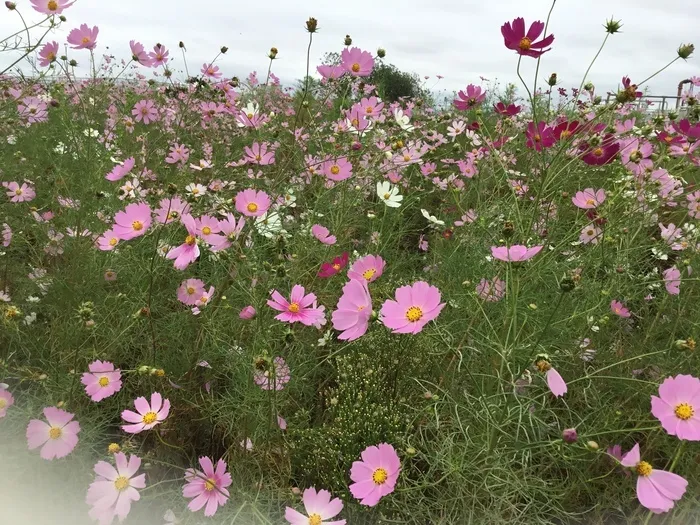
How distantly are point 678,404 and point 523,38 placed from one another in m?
0.70

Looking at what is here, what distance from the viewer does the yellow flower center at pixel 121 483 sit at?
792mm

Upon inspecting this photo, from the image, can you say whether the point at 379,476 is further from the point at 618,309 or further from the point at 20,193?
the point at 20,193

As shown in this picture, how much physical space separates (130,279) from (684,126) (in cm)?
165

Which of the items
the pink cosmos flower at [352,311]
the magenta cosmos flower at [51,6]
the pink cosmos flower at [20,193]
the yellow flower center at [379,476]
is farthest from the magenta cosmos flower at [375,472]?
the pink cosmos flower at [20,193]

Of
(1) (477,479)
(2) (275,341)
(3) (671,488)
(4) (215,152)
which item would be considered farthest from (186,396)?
(4) (215,152)

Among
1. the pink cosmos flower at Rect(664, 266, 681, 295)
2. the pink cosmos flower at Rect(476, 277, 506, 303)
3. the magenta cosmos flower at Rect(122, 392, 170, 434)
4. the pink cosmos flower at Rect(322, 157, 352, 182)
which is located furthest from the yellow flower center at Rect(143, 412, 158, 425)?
the pink cosmos flower at Rect(664, 266, 681, 295)

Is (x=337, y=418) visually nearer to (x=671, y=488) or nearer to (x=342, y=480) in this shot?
(x=342, y=480)

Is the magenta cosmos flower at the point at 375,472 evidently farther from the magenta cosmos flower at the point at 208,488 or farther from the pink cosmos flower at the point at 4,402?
the pink cosmos flower at the point at 4,402

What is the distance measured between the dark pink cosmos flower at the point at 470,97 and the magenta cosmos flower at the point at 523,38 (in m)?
0.66

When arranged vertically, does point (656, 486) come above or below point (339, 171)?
below

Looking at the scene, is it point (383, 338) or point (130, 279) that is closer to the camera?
point (383, 338)

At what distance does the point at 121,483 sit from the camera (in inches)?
31.4

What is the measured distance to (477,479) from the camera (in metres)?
0.94

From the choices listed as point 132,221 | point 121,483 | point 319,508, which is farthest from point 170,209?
point 319,508
